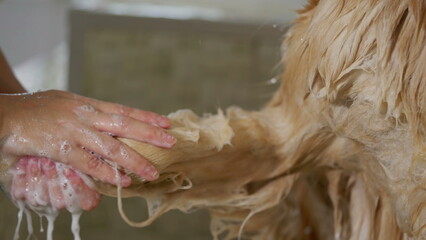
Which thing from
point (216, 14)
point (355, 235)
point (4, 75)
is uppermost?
point (216, 14)

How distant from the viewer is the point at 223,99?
141 centimetres

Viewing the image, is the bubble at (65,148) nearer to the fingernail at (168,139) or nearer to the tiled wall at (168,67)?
the fingernail at (168,139)

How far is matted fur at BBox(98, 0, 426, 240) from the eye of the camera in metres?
0.59

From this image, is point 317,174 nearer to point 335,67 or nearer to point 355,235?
point 355,235

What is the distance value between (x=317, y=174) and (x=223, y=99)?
0.59 meters

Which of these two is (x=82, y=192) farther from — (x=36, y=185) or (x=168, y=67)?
(x=168, y=67)

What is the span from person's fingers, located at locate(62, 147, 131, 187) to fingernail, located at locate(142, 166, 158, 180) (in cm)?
3

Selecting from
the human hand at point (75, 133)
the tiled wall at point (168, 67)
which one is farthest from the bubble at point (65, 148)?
the tiled wall at point (168, 67)

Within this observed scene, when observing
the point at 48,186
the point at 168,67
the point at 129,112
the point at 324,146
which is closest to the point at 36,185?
the point at 48,186

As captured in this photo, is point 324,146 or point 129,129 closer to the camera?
point 129,129

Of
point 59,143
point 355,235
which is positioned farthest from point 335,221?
point 59,143

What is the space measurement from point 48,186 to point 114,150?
2.9 inches

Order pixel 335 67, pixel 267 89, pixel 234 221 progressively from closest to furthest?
pixel 335 67 < pixel 234 221 < pixel 267 89

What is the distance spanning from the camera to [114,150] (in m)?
0.63
